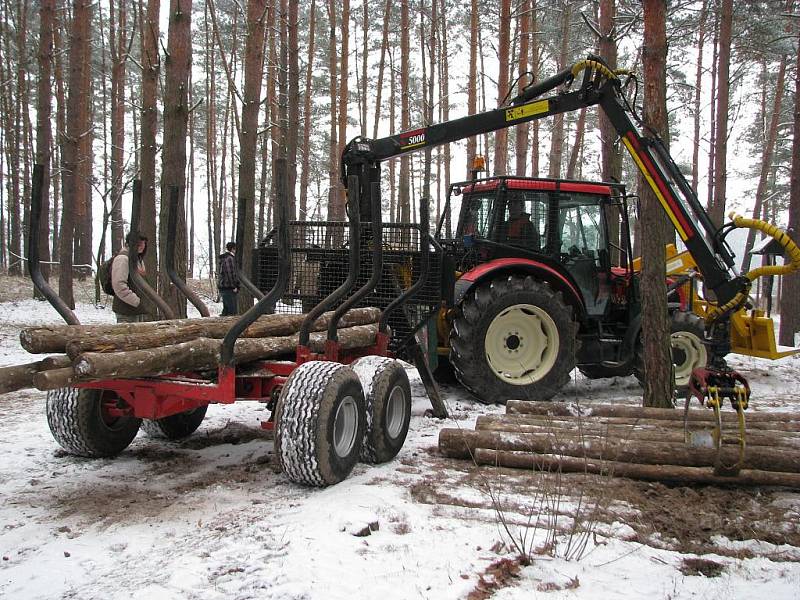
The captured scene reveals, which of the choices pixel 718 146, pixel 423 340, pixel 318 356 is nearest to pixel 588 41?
pixel 718 146

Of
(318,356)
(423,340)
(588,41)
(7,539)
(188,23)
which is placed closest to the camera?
(7,539)

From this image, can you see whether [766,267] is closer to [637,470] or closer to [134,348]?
[637,470]

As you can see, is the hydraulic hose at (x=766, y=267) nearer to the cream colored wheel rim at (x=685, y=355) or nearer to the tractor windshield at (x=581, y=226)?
the tractor windshield at (x=581, y=226)

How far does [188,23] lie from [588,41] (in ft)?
53.9

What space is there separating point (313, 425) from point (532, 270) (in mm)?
4026

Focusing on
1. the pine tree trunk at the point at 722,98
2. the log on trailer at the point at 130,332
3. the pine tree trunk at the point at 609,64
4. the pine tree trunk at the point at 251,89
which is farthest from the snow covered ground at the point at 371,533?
the pine tree trunk at the point at 722,98

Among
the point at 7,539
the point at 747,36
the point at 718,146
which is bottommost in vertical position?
the point at 7,539

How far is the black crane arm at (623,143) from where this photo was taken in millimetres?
4809

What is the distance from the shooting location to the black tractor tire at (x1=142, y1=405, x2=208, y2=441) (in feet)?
16.8

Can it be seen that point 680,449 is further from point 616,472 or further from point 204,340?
point 204,340

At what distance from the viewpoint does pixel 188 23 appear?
8.74 metres

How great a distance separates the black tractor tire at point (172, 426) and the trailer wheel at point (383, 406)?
1564 mm

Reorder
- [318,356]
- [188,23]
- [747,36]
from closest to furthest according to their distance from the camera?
[318,356], [188,23], [747,36]

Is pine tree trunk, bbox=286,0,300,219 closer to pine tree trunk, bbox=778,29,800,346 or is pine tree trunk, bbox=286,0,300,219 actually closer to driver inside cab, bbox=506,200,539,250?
driver inside cab, bbox=506,200,539,250
